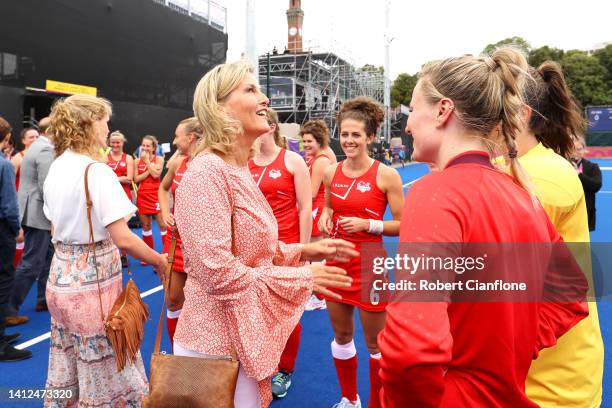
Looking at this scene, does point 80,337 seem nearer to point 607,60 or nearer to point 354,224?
point 354,224

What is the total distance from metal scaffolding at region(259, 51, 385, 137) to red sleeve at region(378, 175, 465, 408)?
33405 mm

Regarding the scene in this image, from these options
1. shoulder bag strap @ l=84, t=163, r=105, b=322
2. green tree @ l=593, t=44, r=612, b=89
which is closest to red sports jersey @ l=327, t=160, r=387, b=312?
shoulder bag strap @ l=84, t=163, r=105, b=322

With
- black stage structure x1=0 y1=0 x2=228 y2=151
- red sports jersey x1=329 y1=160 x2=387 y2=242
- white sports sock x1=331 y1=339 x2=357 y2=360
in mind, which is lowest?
white sports sock x1=331 y1=339 x2=357 y2=360

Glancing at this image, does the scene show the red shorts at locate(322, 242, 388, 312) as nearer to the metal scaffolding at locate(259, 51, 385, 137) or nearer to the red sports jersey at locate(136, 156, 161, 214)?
the red sports jersey at locate(136, 156, 161, 214)

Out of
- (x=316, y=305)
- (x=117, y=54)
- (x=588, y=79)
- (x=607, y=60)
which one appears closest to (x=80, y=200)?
(x=316, y=305)

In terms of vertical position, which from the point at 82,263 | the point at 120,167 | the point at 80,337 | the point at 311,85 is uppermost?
the point at 311,85

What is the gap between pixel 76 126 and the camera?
2578 millimetres

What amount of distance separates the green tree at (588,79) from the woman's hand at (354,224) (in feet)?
187

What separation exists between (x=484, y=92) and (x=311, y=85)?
3597 centimetres

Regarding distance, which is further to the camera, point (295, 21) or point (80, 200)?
point (295, 21)

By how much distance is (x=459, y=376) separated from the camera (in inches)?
43.7

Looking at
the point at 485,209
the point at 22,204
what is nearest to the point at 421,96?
the point at 485,209

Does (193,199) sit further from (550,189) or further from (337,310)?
(337,310)

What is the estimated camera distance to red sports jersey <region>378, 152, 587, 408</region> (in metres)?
0.97
